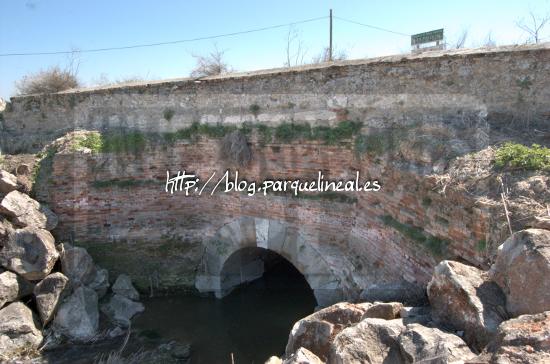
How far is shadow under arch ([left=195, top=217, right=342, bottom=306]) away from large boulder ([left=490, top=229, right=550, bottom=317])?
10.2 ft

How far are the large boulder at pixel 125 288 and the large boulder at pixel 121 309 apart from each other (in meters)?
0.14

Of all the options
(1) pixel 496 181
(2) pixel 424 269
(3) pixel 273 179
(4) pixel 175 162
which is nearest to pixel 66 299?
(4) pixel 175 162

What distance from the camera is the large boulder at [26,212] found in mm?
6688

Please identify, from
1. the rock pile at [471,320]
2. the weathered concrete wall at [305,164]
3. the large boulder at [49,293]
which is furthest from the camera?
the large boulder at [49,293]

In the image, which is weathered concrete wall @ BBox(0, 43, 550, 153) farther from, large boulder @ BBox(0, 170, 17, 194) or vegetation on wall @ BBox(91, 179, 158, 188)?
large boulder @ BBox(0, 170, 17, 194)

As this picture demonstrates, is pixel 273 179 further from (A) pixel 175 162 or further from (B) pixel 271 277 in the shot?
(B) pixel 271 277

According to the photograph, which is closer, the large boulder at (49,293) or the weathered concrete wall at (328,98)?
the weathered concrete wall at (328,98)

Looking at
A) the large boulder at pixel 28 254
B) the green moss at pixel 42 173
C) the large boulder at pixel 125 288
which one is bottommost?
the large boulder at pixel 125 288

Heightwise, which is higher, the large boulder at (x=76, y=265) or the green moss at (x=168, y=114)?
the green moss at (x=168, y=114)

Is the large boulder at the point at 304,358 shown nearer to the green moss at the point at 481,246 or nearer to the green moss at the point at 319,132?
the green moss at the point at 481,246

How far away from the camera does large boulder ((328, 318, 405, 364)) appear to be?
9.56 feet

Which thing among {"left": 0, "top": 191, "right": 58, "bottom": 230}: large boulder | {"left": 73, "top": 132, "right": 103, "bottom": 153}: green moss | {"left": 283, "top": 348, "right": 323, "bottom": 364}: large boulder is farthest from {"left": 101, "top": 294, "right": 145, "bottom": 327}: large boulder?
{"left": 283, "top": 348, "right": 323, "bottom": 364}: large boulder

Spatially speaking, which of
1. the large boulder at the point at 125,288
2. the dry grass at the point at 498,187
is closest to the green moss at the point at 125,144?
the large boulder at the point at 125,288

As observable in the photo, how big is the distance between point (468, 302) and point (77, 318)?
5.67 metres
